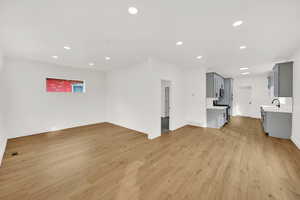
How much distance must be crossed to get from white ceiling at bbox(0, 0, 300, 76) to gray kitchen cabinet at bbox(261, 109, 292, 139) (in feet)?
7.07

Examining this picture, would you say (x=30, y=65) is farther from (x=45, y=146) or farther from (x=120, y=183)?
(x=120, y=183)

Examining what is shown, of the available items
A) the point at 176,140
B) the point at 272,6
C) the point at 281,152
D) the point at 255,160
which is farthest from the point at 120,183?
the point at 281,152

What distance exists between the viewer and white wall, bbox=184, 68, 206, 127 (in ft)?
18.2

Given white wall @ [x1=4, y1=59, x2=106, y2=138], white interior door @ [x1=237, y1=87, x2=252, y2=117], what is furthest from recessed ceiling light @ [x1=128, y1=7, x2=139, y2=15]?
white interior door @ [x1=237, y1=87, x2=252, y2=117]

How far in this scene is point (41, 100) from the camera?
479cm

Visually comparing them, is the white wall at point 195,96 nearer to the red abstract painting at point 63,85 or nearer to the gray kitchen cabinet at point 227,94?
the gray kitchen cabinet at point 227,94

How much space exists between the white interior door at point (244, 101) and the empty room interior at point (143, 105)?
4.16 metres

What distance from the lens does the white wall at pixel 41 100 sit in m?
4.23

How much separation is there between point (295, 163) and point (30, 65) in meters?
8.57

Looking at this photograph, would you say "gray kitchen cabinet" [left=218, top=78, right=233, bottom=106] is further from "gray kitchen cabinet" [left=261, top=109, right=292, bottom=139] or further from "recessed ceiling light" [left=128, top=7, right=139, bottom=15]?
"recessed ceiling light" [left=128, top=7, right=139, bottom=15]

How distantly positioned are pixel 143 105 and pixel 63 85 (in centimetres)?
396

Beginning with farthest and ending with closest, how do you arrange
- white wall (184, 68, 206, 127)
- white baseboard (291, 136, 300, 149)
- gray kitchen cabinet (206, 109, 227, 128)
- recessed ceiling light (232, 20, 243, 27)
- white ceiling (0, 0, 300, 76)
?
white wall (184, 68, 206, 127) → gray kitchen cabinet (206, 109, 227, 128) → white baseboard (291, 136, 300, 149) → recessed ceiling light (232, 20, 243, 27) → white ceiling (0, 0, 300, 76)

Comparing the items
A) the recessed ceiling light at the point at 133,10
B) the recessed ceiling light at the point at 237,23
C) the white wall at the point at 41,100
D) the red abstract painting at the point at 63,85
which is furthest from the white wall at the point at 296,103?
the red abstract painting at the point at 63,85

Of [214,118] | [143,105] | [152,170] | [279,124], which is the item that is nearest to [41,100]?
[143,105]
